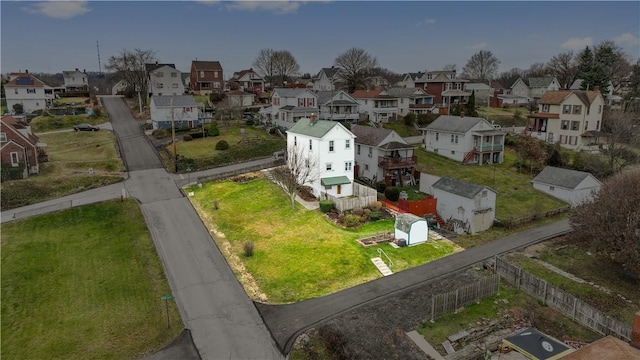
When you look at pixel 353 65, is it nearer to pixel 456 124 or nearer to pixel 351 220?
pixel 456 124

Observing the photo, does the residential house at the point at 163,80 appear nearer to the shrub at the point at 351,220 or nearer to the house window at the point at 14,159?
the house window at the point at 14,159

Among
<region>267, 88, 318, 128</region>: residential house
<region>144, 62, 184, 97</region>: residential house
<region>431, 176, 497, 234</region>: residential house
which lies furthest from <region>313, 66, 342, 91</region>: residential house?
<region>431, 176, 497, 234</region>: residential house

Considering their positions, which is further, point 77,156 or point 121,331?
point 77,156

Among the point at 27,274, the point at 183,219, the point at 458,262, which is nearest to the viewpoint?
the point at 27,274

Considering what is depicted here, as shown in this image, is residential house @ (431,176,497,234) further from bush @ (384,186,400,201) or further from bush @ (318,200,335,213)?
bush @ (318,200,335,213)

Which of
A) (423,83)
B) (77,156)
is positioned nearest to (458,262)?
(77,156)

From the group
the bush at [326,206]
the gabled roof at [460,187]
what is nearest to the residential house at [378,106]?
the gabled roof at [460,187]

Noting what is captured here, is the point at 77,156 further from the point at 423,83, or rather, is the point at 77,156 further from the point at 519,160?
the point at 423,83
